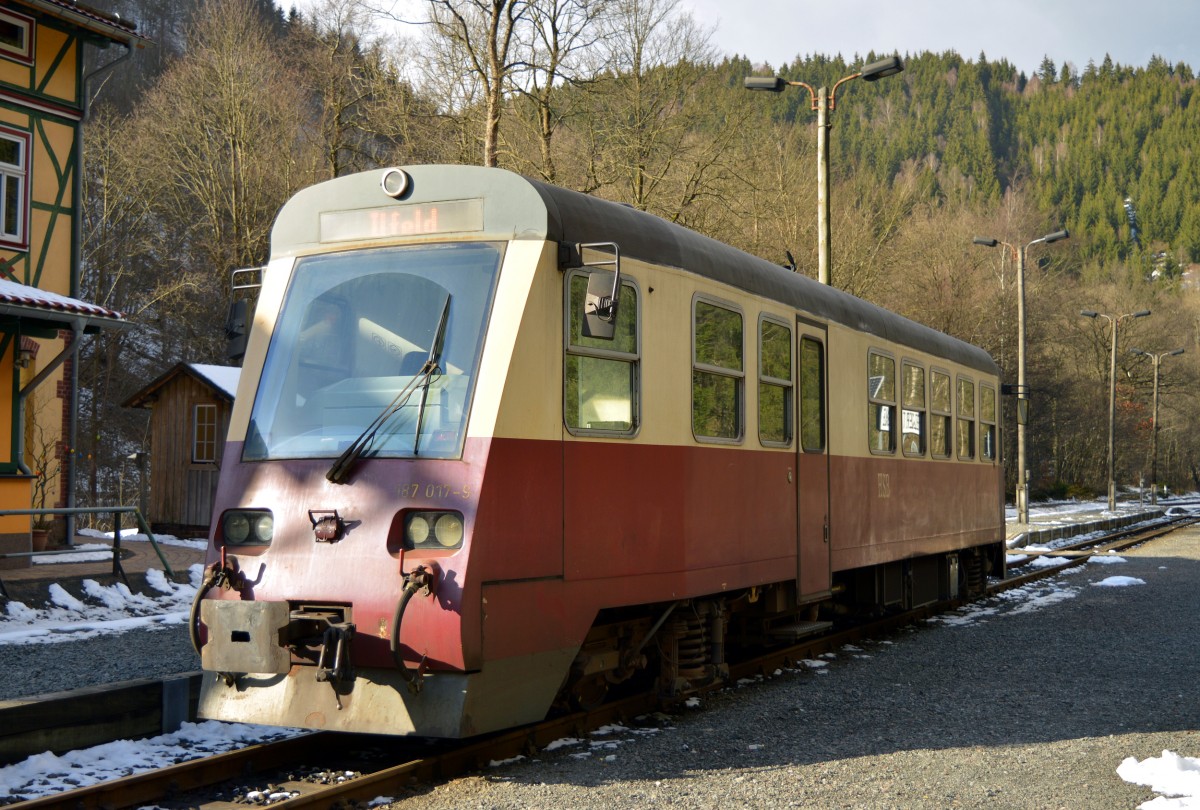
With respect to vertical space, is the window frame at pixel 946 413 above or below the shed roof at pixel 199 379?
below

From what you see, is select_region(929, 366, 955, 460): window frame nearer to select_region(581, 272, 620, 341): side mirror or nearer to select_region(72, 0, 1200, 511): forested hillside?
select_region(581, 272, 620, 341): side mirror

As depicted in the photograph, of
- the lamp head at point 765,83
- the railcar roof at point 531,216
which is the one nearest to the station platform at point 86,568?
the railcar roof at point 531,216

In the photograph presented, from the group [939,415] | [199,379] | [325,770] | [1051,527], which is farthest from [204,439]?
[1051,527]

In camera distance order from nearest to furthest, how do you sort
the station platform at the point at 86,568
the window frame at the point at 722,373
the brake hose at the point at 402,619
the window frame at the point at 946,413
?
the brake hose at the point at 402,619 → the window frame at the point at 722,373 → the station platform at the point at 86,568 → the window frame at the point at 946,413

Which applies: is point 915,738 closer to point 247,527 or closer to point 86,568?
point 247,527

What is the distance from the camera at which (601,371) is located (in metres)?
7.07

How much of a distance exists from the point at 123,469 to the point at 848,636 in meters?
29.3

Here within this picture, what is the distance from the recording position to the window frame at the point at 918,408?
1233cm

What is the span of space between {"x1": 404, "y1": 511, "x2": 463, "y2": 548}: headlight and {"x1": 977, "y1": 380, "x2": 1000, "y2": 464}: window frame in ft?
35.1

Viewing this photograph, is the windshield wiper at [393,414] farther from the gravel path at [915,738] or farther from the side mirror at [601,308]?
the gravel path at [915,738]

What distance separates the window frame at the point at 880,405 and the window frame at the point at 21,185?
13.7 meters

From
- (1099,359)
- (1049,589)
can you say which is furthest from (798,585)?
(1099,359)

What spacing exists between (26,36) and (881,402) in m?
14.3

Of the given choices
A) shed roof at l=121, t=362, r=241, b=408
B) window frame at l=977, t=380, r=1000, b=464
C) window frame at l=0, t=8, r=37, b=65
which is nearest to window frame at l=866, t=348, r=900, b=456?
window frame at l=977, t=380, r=1000, b=464
